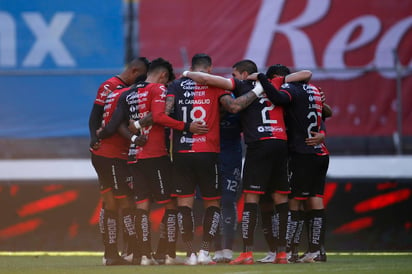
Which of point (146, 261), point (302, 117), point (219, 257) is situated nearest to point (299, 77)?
point (302, 117)

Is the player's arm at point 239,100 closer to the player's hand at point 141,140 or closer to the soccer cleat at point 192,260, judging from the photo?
the player's hand at point 141,140

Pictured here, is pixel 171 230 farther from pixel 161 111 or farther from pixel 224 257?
pixel 161 111

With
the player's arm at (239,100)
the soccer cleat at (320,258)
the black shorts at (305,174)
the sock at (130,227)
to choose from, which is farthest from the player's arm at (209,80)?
the soccer cleat at (320,258)

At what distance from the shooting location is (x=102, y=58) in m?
15.1

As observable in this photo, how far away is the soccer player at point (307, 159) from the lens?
10.4m

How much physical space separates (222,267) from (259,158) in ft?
4.04

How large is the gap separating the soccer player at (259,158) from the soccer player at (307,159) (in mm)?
222

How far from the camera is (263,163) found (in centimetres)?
1008

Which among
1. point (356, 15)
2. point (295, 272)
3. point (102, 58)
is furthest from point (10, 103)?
point (295, 272)

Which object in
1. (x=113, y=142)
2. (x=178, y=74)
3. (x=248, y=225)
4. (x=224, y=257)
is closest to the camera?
(x=248, y=225)

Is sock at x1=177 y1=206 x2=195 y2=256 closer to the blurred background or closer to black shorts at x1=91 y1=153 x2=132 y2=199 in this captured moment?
black shorts at x1=91 y1=153 x2=132 y2=199

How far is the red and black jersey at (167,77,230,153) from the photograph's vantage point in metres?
10.1

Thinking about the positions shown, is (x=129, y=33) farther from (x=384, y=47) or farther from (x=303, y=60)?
(x=384, y=47)

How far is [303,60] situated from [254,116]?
193 inches
